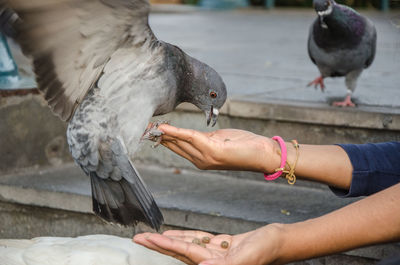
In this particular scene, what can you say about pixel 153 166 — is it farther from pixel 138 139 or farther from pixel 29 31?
pixel 29 31

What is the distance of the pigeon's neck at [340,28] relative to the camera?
379 centimetres

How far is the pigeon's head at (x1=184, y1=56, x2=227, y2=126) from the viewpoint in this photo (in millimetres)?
2541

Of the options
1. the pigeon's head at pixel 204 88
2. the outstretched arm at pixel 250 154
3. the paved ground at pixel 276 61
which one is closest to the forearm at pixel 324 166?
the outstretched arm at pixel 250 154

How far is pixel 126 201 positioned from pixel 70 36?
24.5 inches

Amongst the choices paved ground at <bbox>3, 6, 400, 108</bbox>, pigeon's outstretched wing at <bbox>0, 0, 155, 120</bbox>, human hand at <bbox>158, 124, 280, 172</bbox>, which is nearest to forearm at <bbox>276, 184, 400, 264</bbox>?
human hand at <bbox>158, 124, 280, 172</bbox>

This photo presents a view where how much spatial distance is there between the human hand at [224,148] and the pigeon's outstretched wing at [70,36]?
1.12ft

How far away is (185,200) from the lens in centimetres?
306

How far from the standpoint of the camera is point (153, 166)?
367cm

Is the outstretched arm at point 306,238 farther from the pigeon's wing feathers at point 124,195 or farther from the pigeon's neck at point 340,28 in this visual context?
the pigeon's neck at point 340,28

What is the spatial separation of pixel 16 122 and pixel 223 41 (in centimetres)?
438

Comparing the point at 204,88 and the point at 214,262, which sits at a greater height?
the point at 204,88

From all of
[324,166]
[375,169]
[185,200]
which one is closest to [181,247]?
[324,166]

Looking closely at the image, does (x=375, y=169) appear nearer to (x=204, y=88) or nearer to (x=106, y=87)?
→ (x=204, y=88)

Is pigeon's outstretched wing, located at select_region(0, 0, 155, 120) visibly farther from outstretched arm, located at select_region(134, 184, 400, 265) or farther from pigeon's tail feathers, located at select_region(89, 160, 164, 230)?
outstretched arm, located at select_region(134, 184, 400, 265)
